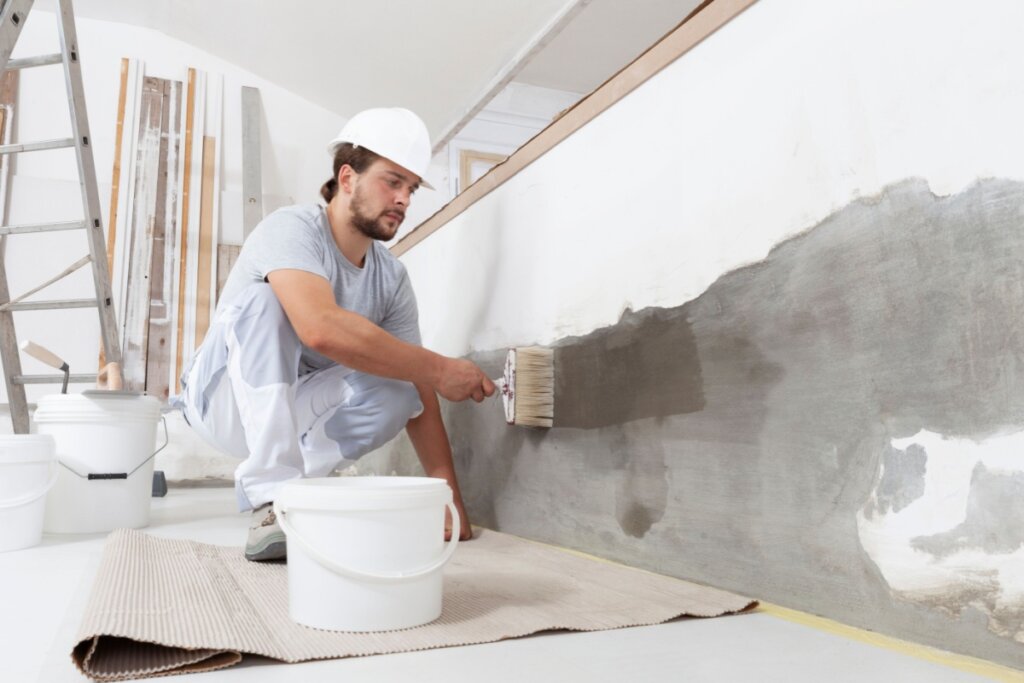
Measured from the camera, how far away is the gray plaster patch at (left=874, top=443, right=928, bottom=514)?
96 centimetres

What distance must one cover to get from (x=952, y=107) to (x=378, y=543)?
0.95m

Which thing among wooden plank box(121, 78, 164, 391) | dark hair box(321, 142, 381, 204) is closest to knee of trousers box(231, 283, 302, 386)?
dark hair box(321, 142, 381, 204)

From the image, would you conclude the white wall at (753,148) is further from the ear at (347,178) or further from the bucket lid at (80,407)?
the bucket lid at (80,407)

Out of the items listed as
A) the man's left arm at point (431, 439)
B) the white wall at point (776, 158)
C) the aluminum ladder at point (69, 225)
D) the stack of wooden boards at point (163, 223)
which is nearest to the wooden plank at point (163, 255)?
the stack of wooden boards at point (163, 223)

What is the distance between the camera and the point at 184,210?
4031 millimetres

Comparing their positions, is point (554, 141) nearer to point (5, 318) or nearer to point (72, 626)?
point (72, 626)

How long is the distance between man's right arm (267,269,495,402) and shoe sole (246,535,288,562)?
43 cm

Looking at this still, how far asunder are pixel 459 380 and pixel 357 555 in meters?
0.76

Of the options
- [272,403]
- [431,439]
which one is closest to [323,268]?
[272,403]

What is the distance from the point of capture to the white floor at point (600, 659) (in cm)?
86

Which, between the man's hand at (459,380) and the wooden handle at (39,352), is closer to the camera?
the man's hand at (459,380)

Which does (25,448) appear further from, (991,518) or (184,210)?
(184,210)

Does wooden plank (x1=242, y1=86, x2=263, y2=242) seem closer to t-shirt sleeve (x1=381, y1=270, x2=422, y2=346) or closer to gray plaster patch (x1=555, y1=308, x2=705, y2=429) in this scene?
t-shirt sleeve (x1=381, y1=270, x2=422, y2=346)

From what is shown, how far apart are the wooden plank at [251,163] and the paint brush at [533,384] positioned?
2690 millimetres
